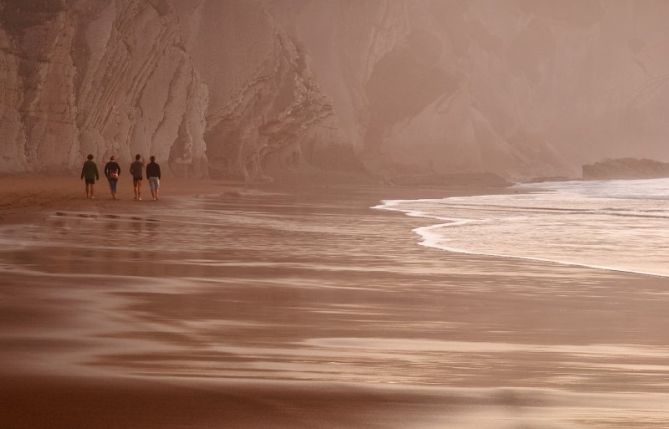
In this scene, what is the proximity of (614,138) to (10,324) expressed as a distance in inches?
6413

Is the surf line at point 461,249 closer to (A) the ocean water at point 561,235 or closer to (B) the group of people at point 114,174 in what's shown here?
(A) the ocean water at point 561,235

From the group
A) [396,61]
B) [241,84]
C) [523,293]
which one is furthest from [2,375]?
[396,61]

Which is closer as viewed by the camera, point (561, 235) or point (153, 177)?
point (561, 235)

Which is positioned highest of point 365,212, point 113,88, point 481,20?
point 481,20

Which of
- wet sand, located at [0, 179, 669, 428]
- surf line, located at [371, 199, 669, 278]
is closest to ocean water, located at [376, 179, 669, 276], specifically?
surf line, located at [371, 199, 669, 278]

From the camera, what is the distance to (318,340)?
866cm

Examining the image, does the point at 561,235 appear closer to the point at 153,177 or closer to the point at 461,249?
the point at 461,249

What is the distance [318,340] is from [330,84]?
267ft

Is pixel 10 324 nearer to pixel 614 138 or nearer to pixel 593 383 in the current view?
pixel 593 383

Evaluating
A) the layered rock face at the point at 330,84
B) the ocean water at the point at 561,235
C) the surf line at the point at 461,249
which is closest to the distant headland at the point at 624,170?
the layered rock face at the point at 330,84

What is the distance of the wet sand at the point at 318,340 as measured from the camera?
6.23 meters

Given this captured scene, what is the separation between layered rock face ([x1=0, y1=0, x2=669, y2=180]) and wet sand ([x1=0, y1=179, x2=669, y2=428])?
29.1 meters

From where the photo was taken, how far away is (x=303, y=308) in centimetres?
1052

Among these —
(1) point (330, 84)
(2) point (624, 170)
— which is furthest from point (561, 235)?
(2) point (624, 170)
